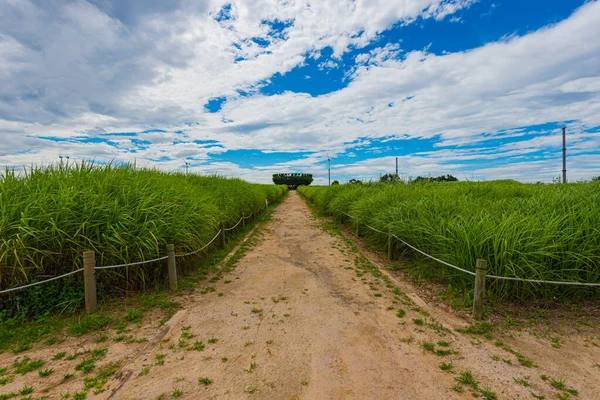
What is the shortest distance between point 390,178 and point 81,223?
1011 centimetres

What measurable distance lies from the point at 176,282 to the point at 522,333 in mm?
4404

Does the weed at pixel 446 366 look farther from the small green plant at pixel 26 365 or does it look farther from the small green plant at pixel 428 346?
the small green plant at pixel 26 365

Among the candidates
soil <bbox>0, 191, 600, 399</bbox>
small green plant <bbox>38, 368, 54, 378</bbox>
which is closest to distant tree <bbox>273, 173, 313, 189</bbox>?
soil <bbox>0, 191, 600, 399</bbox>

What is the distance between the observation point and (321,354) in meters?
2.48

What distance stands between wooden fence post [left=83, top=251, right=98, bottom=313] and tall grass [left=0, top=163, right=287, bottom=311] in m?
0.32

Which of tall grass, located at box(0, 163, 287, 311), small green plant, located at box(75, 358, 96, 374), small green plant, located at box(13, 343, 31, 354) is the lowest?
small green plant, located at box(75, 358, 96, 374)

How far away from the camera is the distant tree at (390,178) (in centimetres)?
1023

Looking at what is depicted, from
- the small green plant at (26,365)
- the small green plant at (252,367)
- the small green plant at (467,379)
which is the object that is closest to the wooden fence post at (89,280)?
the small green plant at (26,365)

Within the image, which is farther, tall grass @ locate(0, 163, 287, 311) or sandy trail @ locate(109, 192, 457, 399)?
tall grass @ locate(0, 163, 287, 311)

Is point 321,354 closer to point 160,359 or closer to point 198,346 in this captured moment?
point 198,346

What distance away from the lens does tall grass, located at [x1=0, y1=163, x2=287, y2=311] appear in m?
3.15

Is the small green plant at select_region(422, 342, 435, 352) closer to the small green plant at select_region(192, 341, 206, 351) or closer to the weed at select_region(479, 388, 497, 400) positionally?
the weed at select_region(479, 388, 497, 400)

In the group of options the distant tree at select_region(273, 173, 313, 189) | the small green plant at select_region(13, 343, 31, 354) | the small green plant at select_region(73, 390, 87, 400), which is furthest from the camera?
the distant tree at select_region(273, 173, 313, 189)

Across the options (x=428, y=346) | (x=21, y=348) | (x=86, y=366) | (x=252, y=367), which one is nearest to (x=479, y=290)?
(x=428, y=346)
